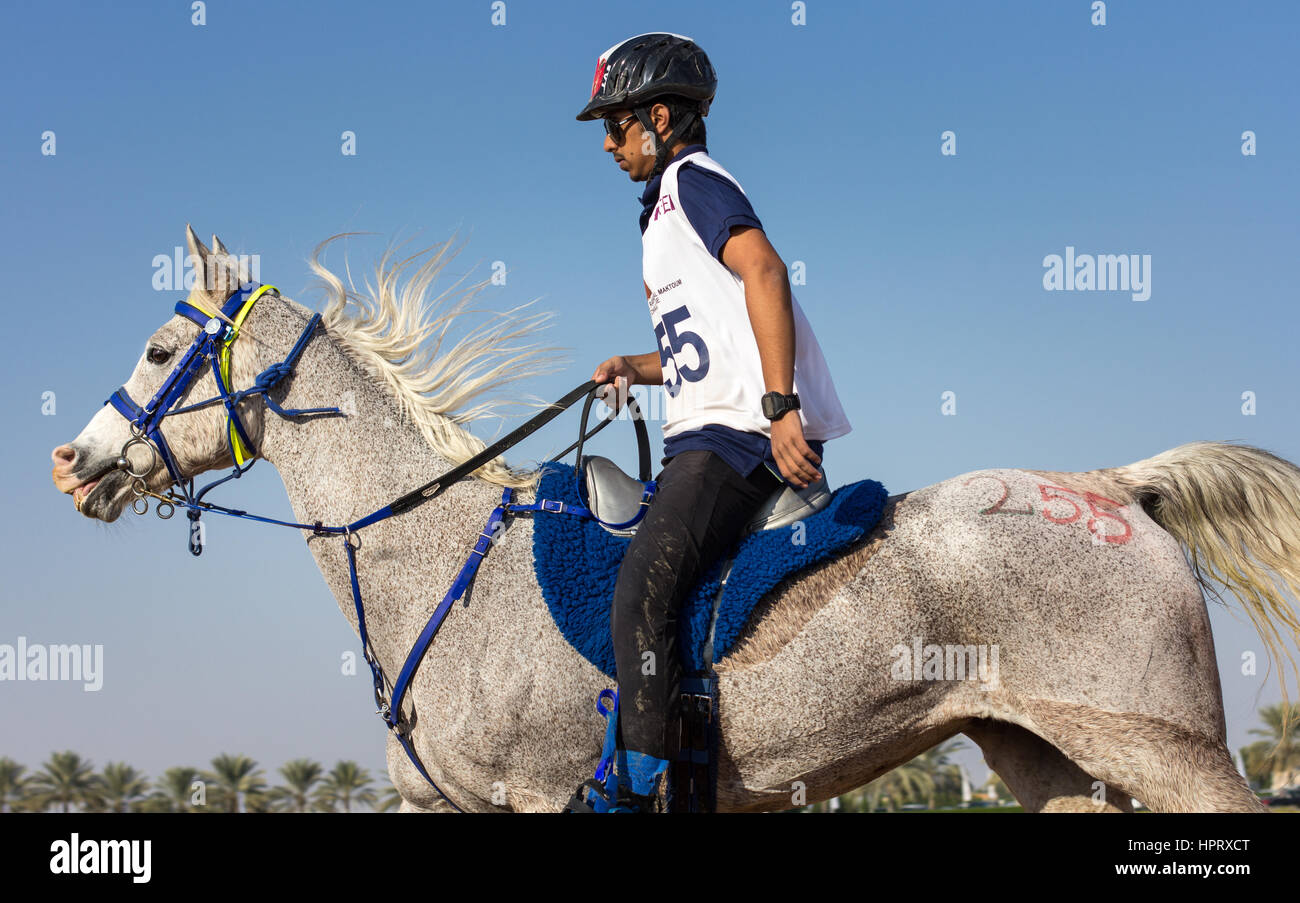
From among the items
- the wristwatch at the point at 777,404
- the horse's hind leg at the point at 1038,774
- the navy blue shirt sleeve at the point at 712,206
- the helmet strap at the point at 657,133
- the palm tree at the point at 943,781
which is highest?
the helmet strap at the point at 657,133

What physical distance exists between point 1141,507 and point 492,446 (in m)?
3.03

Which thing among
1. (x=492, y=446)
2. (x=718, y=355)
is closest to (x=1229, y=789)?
(x=718, y=355)

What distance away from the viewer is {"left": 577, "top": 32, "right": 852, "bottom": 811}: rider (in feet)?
12.9

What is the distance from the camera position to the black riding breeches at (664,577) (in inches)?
156

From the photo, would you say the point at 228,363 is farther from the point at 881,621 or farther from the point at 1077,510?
the point at 1077,510

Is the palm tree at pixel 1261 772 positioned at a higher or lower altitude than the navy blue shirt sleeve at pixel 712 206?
lower

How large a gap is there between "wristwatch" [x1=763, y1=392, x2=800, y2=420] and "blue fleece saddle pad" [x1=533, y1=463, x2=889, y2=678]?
0.62m

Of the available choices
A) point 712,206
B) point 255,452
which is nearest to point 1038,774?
point 712,206

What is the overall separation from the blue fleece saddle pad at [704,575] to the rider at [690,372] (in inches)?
4.0

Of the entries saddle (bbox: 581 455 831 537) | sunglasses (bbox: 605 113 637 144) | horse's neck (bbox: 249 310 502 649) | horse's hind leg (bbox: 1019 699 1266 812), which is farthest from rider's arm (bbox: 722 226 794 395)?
horse's hind leg (bbox: 1019 699 1266 812)

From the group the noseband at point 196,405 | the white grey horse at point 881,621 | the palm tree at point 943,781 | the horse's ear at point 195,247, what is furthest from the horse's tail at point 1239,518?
the palm tree at point 943,781

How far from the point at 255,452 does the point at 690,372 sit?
2281 millimetres

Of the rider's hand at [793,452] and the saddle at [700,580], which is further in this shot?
the saddle at [700,580]

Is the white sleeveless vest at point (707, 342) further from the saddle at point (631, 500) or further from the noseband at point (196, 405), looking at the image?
the noseband at point (196, 405)
